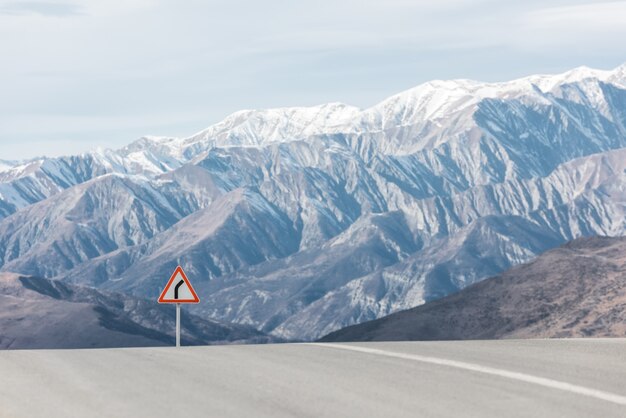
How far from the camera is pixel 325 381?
1669 centimetres

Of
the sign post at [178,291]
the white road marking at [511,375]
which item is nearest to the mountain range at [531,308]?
the sign post at [178,291]

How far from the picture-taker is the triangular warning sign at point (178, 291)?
27066mm

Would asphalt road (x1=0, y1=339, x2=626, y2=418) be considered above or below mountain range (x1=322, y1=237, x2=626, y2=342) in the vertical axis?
above

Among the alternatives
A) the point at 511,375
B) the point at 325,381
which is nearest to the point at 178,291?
the point at 325,381

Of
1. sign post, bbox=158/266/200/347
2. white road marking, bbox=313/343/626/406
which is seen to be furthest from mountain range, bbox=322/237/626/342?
white road marking, bbox=313/343/626/406

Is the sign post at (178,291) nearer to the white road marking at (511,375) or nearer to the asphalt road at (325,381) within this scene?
the asphalt road at (325,381)

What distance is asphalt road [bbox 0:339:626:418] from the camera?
14125mm

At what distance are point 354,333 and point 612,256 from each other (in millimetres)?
53224

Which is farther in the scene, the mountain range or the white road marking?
the mountain range

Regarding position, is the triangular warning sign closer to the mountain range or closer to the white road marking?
the white road marking

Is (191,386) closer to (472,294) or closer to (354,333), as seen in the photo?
(354,333)

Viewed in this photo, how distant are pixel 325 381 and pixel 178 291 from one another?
1138 cm

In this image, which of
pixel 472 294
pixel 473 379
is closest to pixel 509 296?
pixel 472 294

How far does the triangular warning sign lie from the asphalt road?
435 cm
